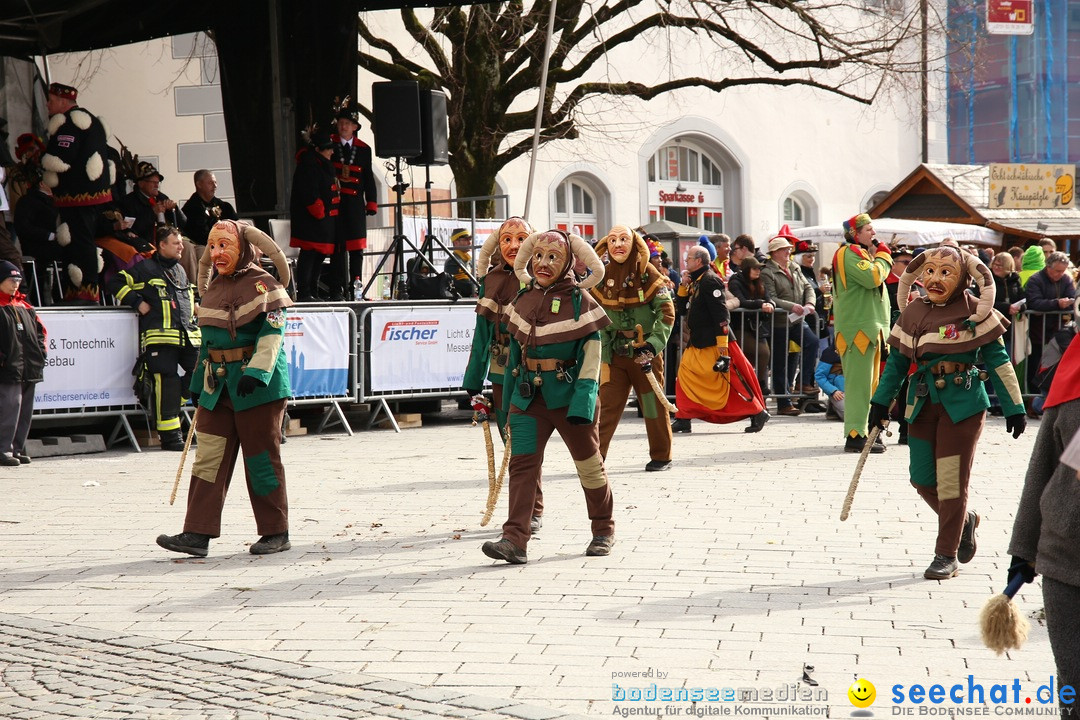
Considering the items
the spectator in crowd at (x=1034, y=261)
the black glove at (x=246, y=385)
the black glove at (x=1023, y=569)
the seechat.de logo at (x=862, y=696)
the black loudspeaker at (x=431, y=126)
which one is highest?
the black loudspeaker at (x=431, y=126)

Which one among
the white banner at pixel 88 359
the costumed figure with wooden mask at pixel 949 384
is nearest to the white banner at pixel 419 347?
the white banner at pixel 88 359

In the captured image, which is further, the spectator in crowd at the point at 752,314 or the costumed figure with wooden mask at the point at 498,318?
the spectator in crowd at the point at 752,314

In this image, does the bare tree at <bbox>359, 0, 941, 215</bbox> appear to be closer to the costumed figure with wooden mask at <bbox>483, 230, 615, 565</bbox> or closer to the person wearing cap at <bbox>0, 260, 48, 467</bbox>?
the person wearing cap at <bbox>0, 260, 48, 467</bbox>

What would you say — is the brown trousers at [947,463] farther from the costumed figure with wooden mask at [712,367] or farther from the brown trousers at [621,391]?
the costumed figure with wooden mask at [712,367]

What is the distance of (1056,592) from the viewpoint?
3867 mm

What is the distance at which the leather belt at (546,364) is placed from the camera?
24.6 ft

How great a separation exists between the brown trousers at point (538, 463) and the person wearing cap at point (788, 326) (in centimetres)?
795

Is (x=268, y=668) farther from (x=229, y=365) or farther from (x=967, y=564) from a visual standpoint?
(x=967, y=564)

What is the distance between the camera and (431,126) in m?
15.9

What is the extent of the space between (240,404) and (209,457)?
334 millimetres

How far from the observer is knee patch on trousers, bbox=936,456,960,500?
277 inches

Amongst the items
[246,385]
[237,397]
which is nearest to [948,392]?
[246,385]

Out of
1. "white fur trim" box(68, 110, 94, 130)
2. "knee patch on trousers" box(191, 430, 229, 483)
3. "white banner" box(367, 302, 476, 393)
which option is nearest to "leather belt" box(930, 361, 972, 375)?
"knee patch on trousers" box(191, 430, 229, 483)

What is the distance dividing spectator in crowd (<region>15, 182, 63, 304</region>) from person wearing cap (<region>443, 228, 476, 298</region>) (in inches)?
165
